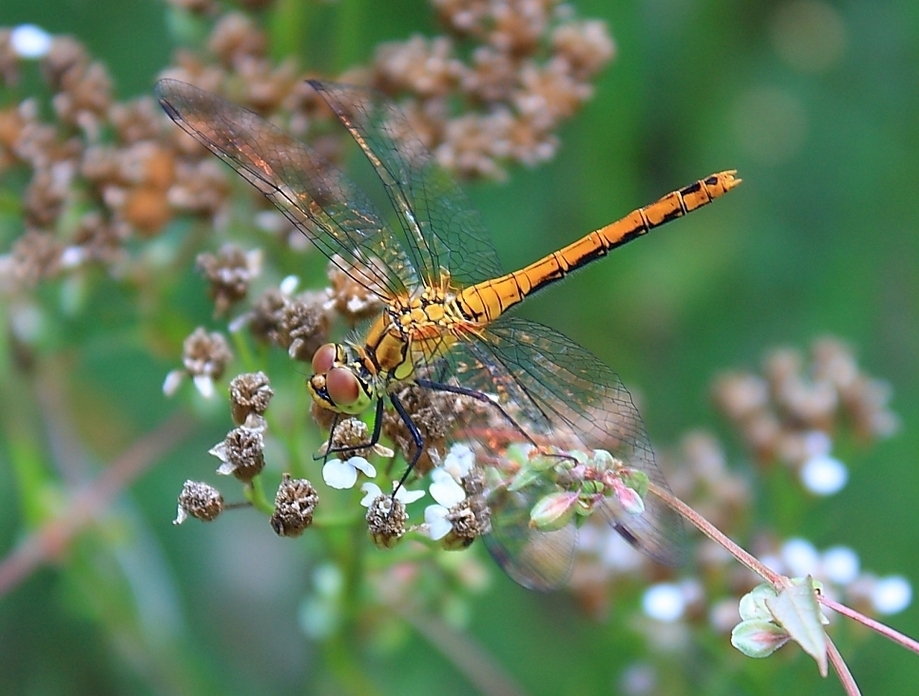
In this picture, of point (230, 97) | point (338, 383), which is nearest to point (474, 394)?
point (338, 383)

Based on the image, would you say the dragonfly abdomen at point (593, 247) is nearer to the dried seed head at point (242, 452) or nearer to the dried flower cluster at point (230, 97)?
the dried flower cluster at point (230, 97)

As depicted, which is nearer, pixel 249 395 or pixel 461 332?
pixel 249 395

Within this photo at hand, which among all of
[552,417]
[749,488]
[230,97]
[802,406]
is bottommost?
[552,417]

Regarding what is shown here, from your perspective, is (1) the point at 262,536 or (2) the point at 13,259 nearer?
(2) the point at 13,259

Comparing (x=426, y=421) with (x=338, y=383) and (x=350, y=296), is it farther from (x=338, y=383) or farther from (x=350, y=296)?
(x=350, y=296)

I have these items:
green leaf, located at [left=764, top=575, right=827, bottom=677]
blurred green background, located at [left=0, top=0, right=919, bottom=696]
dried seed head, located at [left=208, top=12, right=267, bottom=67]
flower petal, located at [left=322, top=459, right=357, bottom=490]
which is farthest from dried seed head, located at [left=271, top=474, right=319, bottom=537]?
dried seed head, located at [left=208, top=12, right=267, bottom=67]

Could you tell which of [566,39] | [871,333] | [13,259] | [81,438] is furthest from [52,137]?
[871,333]

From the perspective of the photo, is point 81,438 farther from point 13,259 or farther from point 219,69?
point 219,69

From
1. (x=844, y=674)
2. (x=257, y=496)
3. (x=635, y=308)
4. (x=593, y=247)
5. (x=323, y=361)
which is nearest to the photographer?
(x=844, y=674)
